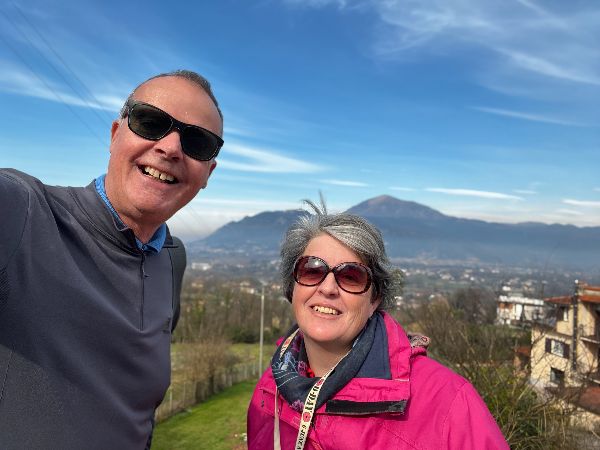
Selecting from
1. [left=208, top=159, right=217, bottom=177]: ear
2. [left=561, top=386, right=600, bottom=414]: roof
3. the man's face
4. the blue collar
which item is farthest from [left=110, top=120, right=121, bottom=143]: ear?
[left=561, top=386, right=600, bottom=414]: roof

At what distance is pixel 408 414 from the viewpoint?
1.80 m

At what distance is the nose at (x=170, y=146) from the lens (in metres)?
1.81

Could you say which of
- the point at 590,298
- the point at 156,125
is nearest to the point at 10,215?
the point at 156,125

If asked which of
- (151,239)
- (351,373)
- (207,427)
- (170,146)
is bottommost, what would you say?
(207,427)

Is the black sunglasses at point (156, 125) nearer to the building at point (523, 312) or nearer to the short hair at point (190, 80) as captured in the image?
the short hair at point (190, 80)

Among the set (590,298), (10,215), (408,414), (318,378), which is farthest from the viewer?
(590,298)

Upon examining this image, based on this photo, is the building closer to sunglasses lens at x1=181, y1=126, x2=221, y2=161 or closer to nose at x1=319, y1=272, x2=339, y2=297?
nose at x1=319, y1=272, x2=339, y2=297

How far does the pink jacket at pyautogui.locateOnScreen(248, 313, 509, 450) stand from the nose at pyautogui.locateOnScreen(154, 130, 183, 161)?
49.0 inches

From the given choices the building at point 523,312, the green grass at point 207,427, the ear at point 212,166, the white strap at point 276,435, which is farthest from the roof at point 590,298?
the ear at point 212,166

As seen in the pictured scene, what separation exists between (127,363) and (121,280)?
0.33 meters

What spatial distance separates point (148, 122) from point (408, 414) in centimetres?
162

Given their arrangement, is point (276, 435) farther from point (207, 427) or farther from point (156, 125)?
point (207, 427)

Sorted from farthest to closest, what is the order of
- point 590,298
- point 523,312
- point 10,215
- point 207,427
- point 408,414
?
point 207,427 → point 590,298 → point 523,312 → point 408,414 → point 10,215

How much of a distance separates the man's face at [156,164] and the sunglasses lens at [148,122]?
0.09ft
